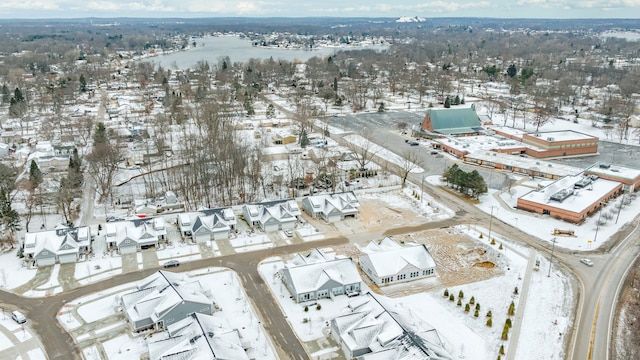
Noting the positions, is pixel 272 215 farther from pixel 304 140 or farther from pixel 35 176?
pixel 304 140

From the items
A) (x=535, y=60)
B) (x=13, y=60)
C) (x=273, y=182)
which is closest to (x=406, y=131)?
(x=273, y=182)

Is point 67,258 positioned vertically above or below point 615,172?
below

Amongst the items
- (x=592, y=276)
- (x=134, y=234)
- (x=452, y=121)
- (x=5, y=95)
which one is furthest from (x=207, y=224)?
(x=5, y=95)

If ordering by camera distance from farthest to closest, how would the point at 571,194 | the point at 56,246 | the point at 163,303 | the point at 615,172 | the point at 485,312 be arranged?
the point at 615,172, the point at 571,194, the point at 56,246, the point at 485,312, the point at 163,303

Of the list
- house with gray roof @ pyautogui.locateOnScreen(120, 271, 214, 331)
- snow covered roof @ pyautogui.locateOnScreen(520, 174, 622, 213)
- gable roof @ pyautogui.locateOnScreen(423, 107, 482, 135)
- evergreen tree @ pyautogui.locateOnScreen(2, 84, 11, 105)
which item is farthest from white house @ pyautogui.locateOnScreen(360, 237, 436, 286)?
evergreen tree @ pyautogui.locateOnScreen(2, 84, 11, 105)

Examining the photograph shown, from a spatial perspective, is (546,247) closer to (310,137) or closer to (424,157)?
(424,157)

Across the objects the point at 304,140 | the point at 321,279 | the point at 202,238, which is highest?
the point at 304,140

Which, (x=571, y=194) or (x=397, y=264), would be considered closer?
(x=397, y=264)
